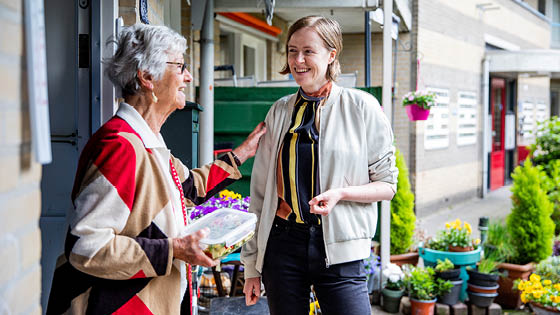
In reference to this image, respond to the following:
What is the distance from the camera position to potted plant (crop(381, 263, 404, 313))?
5121mm

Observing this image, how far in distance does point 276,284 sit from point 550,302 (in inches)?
129

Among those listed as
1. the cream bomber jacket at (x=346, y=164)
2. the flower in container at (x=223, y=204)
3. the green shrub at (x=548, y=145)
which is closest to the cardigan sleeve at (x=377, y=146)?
the cream bomber jacket at (x=346, y=164)

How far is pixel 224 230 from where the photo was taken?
1.81 m

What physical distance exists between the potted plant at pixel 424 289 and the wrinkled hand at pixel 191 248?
368 cm

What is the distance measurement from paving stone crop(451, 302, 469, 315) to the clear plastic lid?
3.62m

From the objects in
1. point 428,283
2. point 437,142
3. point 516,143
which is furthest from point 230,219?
point 516,143

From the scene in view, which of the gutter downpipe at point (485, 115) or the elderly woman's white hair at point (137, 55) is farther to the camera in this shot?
the gutter downpipe at point (485, 115)

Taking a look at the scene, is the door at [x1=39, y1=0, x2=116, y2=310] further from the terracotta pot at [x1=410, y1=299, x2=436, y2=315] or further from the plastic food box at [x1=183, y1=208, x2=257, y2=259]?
the terracotta pot at [x1=410, y1=299, x2=436, y2=315]

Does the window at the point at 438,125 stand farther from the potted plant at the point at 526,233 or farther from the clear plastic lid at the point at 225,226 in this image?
the clear plastic lid at the point at 225,226

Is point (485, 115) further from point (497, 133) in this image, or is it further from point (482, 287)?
point (482, 287)

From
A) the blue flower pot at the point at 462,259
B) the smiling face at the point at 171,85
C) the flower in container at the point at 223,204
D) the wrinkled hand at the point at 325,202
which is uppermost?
the smiling face at the point at 171,85

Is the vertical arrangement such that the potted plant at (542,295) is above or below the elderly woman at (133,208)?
below

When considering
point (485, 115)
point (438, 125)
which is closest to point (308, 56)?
point (438, 125)

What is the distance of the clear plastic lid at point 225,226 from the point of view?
173 cm
